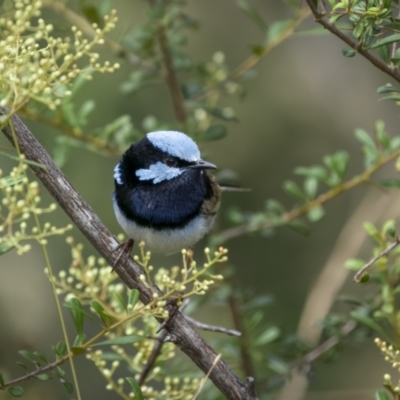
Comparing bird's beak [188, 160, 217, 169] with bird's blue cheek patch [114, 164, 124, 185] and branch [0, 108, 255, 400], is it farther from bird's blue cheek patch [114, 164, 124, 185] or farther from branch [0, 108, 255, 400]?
branch [0, 108, 255, 400]

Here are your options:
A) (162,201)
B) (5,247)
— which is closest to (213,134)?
(162,201)

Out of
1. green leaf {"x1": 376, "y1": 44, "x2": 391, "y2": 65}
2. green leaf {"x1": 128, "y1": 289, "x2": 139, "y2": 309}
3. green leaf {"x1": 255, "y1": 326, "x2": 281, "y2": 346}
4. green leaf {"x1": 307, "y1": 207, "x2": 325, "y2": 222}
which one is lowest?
green leaf {"x1": 255, "y1": 326, "x2": 281, "y2": 346}

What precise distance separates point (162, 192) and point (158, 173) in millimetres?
96

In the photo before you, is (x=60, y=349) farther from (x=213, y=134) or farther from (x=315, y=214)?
(x=213, y=134)

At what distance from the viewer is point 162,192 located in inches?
127

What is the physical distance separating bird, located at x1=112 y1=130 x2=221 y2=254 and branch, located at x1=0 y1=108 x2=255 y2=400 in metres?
0.82

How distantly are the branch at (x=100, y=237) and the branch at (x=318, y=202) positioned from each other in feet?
3.79

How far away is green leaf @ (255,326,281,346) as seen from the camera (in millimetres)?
3438

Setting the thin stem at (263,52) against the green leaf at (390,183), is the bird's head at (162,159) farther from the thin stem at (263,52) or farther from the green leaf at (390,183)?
the green leaf at (390,183)

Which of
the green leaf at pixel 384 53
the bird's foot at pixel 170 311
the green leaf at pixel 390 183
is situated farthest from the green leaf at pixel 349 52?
the green leaf at pixel 390 183

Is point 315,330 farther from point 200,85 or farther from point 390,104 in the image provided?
point 390,104

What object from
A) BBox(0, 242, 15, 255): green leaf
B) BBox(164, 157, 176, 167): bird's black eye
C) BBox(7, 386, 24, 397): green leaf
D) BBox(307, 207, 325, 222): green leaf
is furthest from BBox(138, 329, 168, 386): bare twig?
BBox(307, 207, 325, 222): green leaf

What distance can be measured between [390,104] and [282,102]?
82 centimetres

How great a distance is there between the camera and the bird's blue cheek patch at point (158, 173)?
325cm
